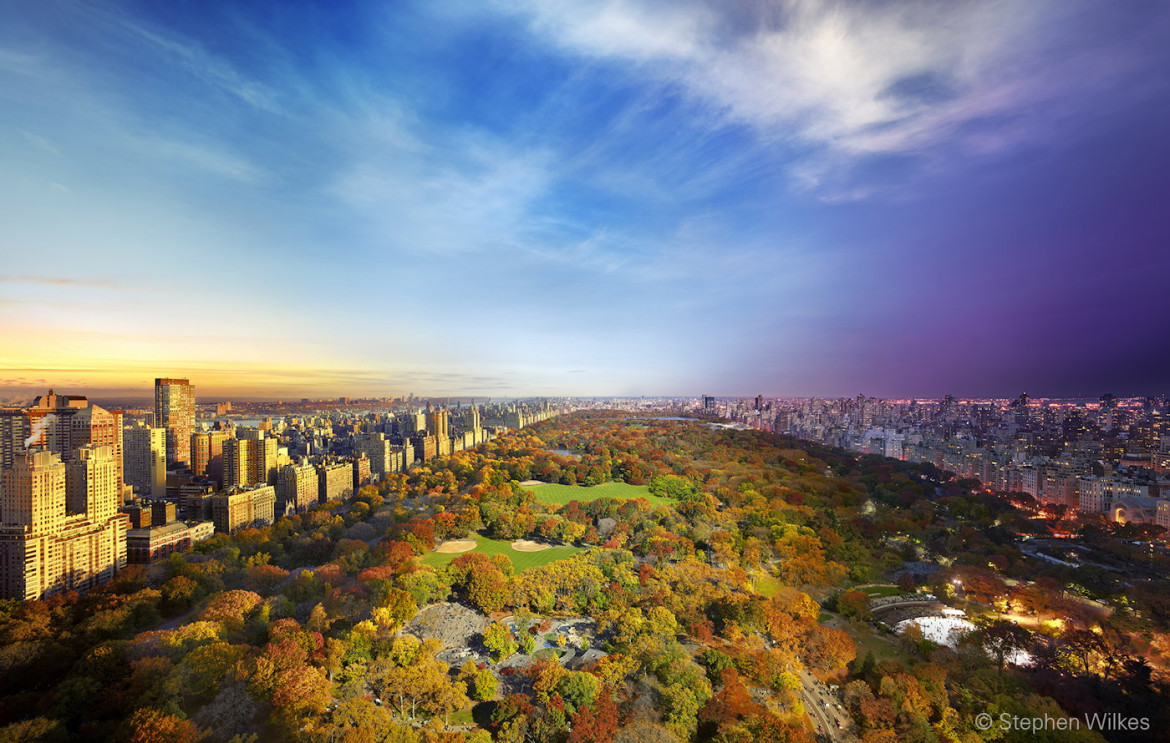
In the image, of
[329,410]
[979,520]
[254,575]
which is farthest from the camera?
[329,410]

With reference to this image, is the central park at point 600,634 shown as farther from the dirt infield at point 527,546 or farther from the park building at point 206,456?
the park building at point 206,456

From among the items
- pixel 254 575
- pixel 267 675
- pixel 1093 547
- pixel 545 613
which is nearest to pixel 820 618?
pixel 545 613

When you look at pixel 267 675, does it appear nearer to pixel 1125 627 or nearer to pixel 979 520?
pixel 1125 627

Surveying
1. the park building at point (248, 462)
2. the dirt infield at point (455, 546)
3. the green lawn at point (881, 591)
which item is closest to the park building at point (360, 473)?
the park building at point (248, 462)

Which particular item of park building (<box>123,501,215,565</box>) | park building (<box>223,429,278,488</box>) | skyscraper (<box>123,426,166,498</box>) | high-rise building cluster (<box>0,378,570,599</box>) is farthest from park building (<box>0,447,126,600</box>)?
skyscraper (<box>123,426,166,498</box>)

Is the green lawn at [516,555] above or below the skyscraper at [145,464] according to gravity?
below

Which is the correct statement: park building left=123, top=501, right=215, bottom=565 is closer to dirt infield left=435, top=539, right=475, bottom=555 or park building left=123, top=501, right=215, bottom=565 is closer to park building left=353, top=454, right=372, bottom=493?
dirt infield left=435, top=539, right=475, bottom=555

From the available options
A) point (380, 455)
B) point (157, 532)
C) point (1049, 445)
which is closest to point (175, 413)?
point (380, 455)
